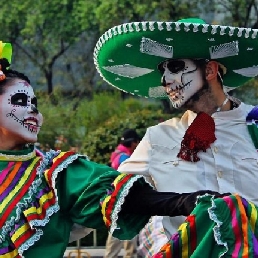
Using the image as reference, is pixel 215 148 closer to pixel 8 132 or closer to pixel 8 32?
pixel 8 132

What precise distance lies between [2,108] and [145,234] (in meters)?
1.29

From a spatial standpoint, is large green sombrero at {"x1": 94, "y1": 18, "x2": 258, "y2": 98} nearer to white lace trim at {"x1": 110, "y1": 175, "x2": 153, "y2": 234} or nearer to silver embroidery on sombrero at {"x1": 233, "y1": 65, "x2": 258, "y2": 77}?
silver embroidery on sombrero at {"x1": 233, "y1": 65, "x2": 258, "y2": 77}

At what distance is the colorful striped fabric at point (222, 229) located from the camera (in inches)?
99.3

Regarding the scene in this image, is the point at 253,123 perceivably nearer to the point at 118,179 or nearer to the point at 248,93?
the point at 118,179

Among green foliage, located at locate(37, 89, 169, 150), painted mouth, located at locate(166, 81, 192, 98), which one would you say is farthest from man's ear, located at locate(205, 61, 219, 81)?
green foliage, located at locate(37, 89, 169, 150)

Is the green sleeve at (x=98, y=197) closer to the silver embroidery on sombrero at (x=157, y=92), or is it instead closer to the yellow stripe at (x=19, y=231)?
the yellow stripe at (x=19, y=231)

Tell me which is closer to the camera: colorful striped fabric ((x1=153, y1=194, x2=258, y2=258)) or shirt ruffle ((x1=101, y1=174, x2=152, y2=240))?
colorful striped fabric ((x1=153, y1=194, x2=258, y2=258))

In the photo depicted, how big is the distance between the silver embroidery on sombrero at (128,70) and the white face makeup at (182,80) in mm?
309

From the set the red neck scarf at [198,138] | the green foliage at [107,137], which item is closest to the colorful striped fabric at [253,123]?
the red neck scarf at [198,138]

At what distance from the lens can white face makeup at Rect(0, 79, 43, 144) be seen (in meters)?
3.13

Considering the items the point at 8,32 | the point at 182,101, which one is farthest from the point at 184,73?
the point at 8,32

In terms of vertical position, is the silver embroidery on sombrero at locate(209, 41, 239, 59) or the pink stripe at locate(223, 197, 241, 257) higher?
the silver embroidery on sombrero at locate(209, 41, 239, 59)

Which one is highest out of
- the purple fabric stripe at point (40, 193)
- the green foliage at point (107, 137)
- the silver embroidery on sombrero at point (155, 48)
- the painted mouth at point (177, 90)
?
the silver embroidery on sombrero at point (155, 48)

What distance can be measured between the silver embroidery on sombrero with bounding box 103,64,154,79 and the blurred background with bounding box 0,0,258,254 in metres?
5.17
